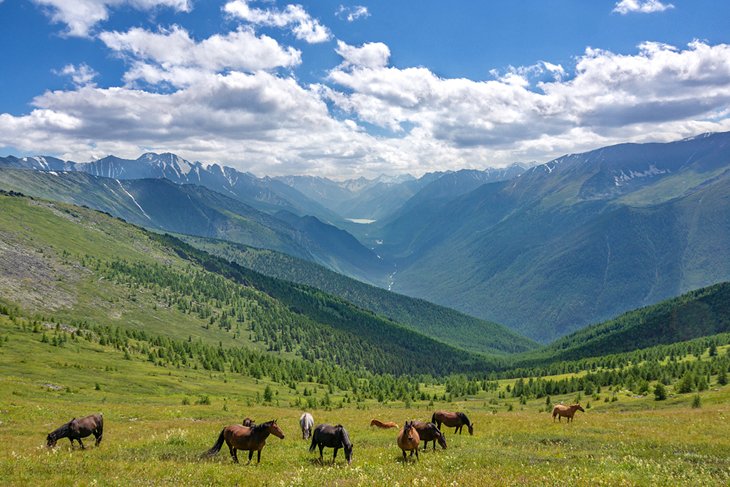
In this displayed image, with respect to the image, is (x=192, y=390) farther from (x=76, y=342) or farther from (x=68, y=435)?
(x=68, y=435)

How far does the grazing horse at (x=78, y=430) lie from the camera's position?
29719 mm

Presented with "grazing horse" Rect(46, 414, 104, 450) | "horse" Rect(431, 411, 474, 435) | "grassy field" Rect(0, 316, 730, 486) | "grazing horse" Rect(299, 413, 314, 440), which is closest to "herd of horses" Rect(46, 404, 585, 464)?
"grazing horse" Rect(46, 414, 104, 450)

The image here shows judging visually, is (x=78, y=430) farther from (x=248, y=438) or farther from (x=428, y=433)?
(x=428, y=433)

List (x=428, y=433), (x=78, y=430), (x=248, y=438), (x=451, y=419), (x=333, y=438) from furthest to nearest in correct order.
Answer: (x=451, y=419) → (x=78, y=430) → (x=428, y=433) → (x=333, y=438) → (x=248, y=438)

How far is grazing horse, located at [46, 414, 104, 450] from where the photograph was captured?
2972cm

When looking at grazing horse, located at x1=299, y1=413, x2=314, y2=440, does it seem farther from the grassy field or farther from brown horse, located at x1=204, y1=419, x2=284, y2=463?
brown horse, located at x1=204, y1=419, x2=284, y2=463

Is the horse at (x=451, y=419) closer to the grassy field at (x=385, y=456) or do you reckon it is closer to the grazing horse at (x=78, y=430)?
the grassy field at (x=385, y=456)

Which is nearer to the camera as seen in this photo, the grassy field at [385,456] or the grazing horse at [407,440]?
the grassy field at [385,456]

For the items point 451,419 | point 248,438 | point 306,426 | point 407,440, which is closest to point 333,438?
point 407,440

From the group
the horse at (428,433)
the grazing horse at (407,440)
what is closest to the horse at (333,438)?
the grazing horse at (407,440)

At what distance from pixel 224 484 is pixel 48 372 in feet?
292

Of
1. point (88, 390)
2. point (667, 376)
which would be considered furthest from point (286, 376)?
point (667, 376)

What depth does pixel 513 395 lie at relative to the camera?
131625 mm

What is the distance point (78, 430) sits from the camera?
3027cm
